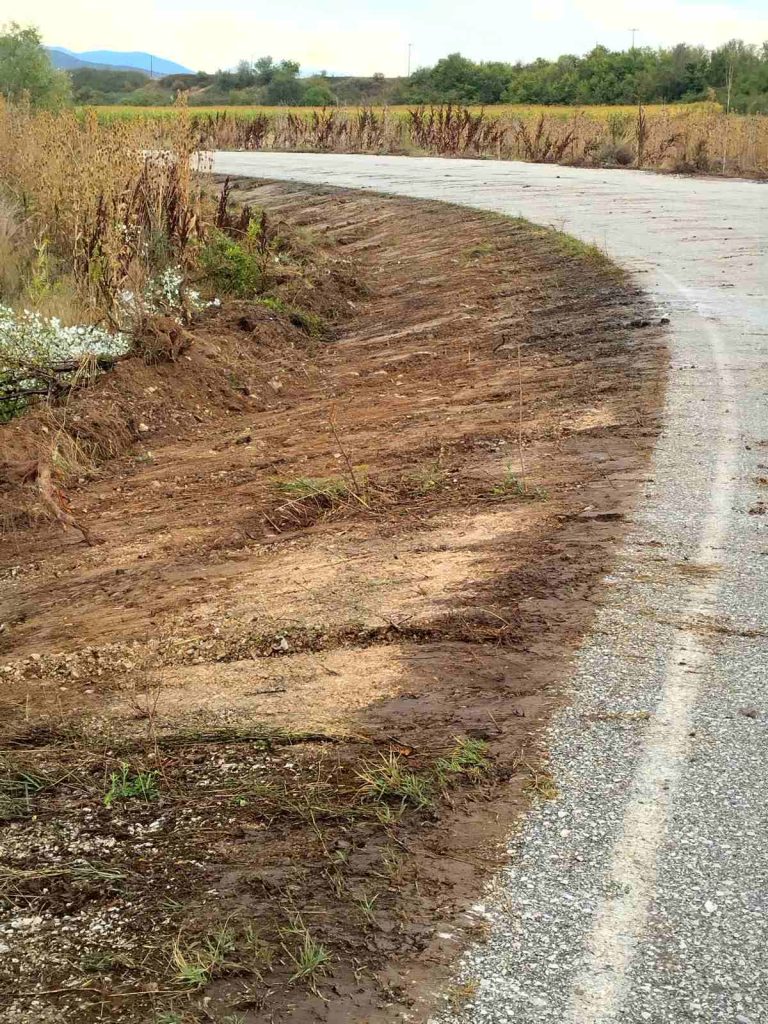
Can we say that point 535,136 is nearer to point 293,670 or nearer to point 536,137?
point 536,137

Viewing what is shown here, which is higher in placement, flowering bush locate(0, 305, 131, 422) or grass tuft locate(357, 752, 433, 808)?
flowering bush locate(0, 305, 131, 422)

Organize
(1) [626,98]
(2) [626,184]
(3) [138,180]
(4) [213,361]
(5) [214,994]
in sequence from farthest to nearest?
(1) [626,98] < (2) [626,184] < (3) [138,180] < (4) [213,361] < (5) [214,994]

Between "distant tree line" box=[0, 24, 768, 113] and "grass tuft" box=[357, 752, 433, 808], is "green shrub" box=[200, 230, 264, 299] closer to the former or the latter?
"grass tuft" box=[357, 752, 433, 808]

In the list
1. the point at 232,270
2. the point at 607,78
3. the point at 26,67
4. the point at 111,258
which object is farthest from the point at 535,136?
the point at 607,78

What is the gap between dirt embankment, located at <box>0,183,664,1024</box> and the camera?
3168mm

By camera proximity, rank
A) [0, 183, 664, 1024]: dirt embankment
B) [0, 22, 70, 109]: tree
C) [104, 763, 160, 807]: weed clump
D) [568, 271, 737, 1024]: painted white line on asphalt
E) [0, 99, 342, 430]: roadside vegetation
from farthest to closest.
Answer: [0, 22, 70, 109]: tree → [0, 99, 342, 430]: roadside vegetation → [104, 763, 160, 807]: weed clump → [0, 183, 664, 1024]: dirt embankment → [568, 271, 737, 1024]: painted white line on asphalt

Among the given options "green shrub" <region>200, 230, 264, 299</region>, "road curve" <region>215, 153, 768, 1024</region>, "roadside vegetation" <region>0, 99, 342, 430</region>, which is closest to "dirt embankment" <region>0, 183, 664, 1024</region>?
"road curve" <region>215, 153, 768, 1024</region>

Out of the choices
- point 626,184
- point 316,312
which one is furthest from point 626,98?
point 316,312

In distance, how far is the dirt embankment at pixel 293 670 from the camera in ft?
10.4

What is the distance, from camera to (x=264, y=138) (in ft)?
152

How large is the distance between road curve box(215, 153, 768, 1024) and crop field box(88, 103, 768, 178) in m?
19.9

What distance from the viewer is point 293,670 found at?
487 cm

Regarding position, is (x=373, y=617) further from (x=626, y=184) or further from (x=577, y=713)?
(x=626, y=184)

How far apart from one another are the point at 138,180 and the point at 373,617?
8737mm
